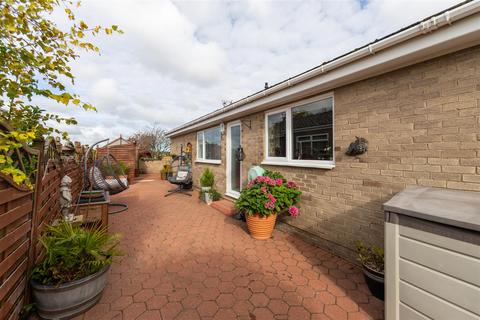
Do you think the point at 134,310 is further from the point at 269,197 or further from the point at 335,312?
the point at 269,197

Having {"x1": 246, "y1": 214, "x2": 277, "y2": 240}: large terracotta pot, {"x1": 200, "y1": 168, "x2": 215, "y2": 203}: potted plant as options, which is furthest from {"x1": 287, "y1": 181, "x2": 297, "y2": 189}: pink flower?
{"x1": 200, "y1": 168, "x2": 215, "y2": 203}: potted plant

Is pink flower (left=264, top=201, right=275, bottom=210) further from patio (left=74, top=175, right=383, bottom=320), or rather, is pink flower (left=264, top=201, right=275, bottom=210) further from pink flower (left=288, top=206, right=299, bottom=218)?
patio (left=74, top=175, right=383, bottom=320)

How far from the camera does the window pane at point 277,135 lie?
4363mm

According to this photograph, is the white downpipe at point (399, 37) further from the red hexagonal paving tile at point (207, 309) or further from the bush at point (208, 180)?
the bush at point (208, 180)

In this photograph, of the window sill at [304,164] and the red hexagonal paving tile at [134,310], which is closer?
the red hexagonal paving tile at [134,310]

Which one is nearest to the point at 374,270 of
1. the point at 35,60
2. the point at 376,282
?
the point at 376,282

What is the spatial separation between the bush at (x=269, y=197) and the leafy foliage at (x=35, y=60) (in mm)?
2699

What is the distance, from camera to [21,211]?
70.6 inches

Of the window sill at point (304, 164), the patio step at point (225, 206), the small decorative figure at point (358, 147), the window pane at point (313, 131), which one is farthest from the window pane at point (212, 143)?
the small decorative figure at point (358, 147)

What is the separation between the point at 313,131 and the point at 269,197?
1485mm

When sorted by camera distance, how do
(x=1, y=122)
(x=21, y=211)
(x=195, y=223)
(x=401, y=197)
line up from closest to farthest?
(x=1, y=122) → (x=21, y=211) → (x=401, y=197) → (x=195, y=223)

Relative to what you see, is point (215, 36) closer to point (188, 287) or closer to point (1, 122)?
point (1, 122)

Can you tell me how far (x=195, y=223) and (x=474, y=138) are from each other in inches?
182

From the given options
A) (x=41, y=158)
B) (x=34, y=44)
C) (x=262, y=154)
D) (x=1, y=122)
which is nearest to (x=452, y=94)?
(x=262, y=154)
